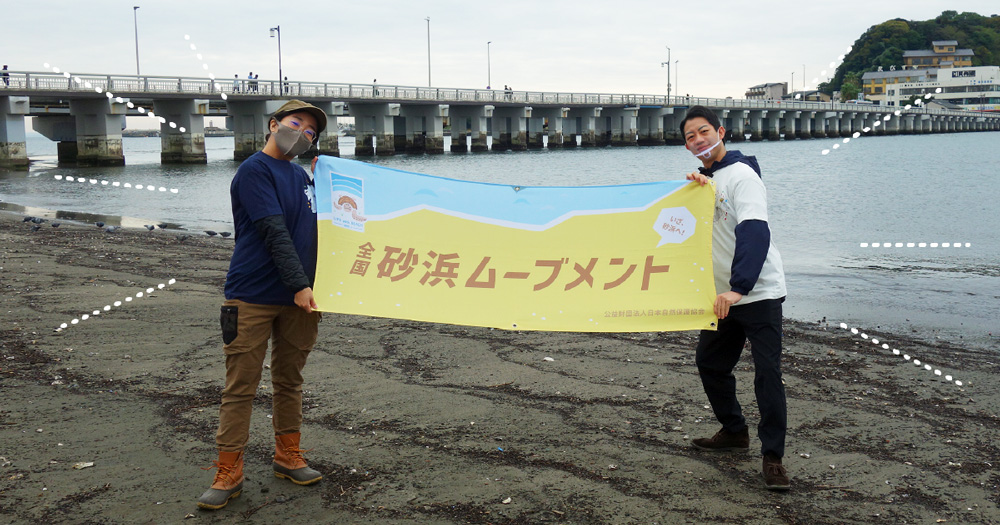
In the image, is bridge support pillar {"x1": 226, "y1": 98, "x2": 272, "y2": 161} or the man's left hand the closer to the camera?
the man's left hand

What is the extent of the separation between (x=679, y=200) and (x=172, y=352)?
4.99 metres

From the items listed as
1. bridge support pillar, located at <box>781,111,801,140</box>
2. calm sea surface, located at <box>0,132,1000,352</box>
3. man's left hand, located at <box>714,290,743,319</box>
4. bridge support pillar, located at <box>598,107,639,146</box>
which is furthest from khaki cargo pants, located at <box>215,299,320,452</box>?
bridge support pillar, located at <box>781,111,801,140</box>

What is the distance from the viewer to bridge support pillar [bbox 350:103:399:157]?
253ft

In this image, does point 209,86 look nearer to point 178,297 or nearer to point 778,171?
point 778,171

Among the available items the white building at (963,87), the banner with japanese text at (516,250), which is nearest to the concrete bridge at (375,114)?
the white building at (963,87)

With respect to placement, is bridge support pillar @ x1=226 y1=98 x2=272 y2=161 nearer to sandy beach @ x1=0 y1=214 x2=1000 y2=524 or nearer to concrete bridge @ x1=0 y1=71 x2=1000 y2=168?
concrete bridge @ x1=0 y1=71 x2=1000 y2=168

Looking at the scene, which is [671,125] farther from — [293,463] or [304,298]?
[304,298]

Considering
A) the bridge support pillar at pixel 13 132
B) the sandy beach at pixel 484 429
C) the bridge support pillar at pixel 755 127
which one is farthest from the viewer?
the bridge support pillar at pixel 755 127

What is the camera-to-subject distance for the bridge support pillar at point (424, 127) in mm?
83875

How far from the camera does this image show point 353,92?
7400cm

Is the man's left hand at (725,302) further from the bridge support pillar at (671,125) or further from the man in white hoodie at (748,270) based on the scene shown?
the bridge support pillar at (671,125)

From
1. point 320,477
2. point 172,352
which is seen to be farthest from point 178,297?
point 320,477

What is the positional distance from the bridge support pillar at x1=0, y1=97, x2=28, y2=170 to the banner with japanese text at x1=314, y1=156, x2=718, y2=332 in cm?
5312

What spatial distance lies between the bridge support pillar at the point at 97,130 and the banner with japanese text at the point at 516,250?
57244mm
